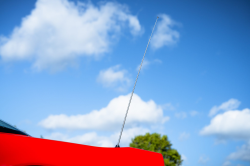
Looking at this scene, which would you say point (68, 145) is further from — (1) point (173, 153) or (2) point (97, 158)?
(1) point (173, 153)

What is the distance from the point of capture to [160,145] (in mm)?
38531

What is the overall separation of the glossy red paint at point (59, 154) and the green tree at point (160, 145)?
3700 cm

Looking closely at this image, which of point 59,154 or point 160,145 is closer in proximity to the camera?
point 59,154

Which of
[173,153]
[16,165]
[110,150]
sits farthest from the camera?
[173,153]

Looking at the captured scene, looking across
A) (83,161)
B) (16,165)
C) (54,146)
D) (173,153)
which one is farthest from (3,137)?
(173,153)

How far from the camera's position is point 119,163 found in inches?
66.9

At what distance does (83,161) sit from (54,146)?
0.28 metres

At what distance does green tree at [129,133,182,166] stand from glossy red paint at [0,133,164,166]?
121 ft

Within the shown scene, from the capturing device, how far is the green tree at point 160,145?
37.4m

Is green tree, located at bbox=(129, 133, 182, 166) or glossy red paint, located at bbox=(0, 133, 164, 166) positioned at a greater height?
green tree, located at bbox=(129, 133, 182, 166)

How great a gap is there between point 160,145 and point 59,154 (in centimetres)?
3948

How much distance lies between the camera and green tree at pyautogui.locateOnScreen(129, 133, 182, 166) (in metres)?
37.4

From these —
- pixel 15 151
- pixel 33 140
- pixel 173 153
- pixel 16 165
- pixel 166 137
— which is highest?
pixel 166 137

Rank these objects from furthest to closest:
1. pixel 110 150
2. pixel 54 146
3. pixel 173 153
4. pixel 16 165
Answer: pixel 173 153 < pixel 110 150 < pixel 54 146 < pixel 16 165
